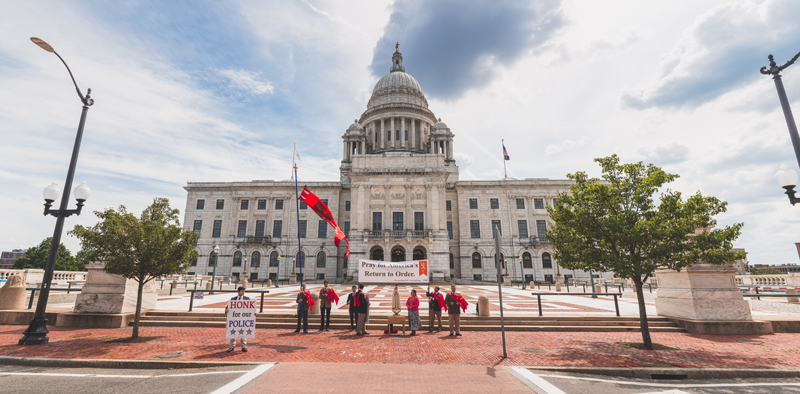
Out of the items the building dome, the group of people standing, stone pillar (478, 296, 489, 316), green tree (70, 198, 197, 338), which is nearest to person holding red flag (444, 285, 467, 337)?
the group of people standing

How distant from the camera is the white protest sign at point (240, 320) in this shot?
30.3ft

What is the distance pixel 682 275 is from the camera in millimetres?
12141

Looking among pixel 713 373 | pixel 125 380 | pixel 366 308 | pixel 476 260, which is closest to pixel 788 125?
pixel 713 373

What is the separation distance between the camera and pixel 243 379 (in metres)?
6.70

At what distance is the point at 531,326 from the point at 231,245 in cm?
5004

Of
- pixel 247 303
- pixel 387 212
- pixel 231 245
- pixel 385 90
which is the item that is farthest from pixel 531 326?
pixel 385 90

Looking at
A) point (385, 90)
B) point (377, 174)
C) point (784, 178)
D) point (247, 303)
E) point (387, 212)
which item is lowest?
point (247, 303)

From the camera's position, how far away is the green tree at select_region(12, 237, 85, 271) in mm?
63000

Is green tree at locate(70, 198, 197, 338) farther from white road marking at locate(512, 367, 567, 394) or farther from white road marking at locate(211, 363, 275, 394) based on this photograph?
white road marking at locate(512, 367, 567, 394)

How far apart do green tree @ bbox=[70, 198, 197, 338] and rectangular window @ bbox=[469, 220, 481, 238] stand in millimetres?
45362

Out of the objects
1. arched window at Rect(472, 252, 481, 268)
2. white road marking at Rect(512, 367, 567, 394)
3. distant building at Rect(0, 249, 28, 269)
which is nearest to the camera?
white road marking at Rect(512, 367, 567, 394)

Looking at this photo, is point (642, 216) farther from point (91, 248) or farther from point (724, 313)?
point (91, 248)

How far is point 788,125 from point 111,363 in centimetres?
1845

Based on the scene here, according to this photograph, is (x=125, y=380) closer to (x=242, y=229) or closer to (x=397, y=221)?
(x=397, y=221)
